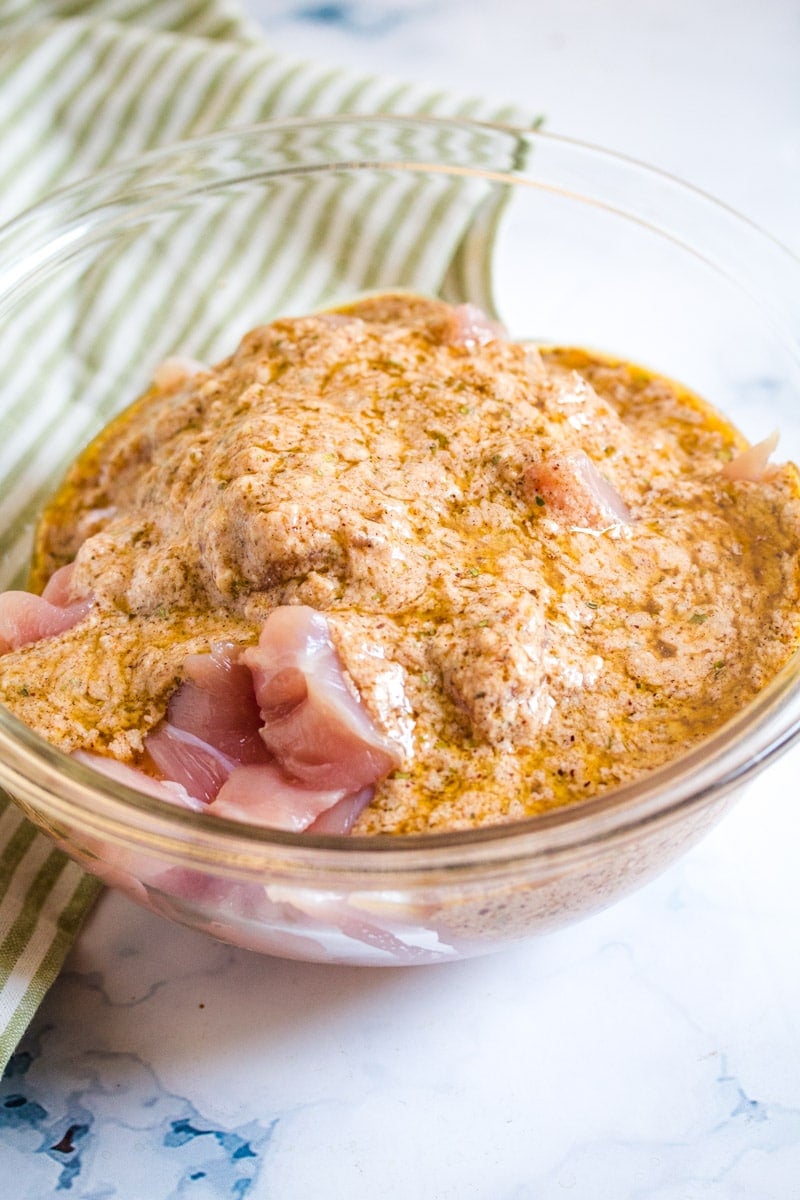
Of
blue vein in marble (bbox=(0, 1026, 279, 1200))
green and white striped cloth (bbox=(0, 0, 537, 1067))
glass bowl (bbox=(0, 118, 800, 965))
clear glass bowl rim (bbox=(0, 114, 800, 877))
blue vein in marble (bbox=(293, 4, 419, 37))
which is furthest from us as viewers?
blue vein in marble (bbox=(293, 4, 419, 37))

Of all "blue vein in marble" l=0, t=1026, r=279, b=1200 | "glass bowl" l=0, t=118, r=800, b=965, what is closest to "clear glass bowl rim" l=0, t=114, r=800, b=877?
"glass bowl" l=0, t=118, r=800, b=965

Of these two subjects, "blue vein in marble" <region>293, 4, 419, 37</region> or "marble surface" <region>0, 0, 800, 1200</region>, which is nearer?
"marble surface" <region>0, 0, 800, 1200</region>

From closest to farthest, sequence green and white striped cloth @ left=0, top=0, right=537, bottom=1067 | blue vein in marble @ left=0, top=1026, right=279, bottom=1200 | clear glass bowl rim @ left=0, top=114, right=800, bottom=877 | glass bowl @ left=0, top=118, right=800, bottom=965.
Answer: clear glass bowl rim @ left=0, top=114, right=800, bottom=877
glass bowl @ left=0, top=118, right=800, bottom=965
blue vein in marble @ left=0, top=1026, right=279, bottom=1200
green and white striped cloth @ left=0, top=0, right=537, bottom=1067

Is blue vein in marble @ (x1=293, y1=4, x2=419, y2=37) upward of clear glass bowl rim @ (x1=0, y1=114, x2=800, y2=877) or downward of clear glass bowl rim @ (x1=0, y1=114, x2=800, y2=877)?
upward

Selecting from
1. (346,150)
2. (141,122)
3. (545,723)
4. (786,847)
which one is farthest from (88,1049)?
(141,122)

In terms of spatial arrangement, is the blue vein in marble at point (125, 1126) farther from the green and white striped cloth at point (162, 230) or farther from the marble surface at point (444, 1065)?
the green and white striped cloth at point (162, 230)

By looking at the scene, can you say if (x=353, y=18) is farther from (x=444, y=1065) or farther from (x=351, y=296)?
(x=444, y=1065)

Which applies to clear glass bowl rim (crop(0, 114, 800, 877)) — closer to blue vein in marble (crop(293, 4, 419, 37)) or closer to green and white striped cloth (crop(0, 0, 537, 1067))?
green and white striped cloth (crop(0, 0, 537, 1067))
